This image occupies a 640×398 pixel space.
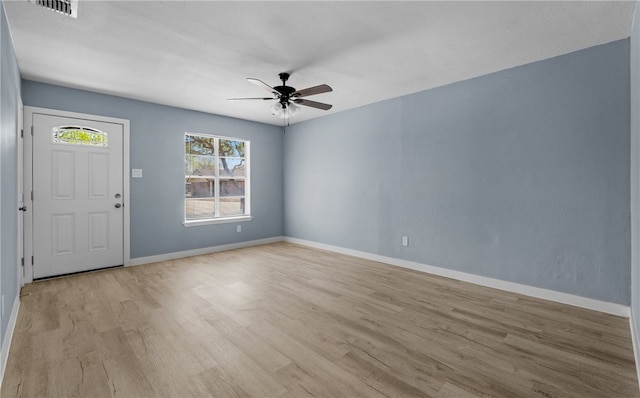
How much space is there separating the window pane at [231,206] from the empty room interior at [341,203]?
0.40m

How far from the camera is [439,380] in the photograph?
188 centimetres

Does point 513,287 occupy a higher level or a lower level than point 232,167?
lower

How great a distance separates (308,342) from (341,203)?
340 cm

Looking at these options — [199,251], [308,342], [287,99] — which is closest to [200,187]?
[199,251]

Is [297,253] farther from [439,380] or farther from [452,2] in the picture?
[452,2]

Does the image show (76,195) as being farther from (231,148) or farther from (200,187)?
(231,148)

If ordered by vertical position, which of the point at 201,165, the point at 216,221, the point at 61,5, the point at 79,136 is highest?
the point at 61,5

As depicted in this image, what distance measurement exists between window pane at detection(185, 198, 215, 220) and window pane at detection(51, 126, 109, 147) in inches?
62.9

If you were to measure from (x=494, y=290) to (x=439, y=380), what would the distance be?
2117 millimetres

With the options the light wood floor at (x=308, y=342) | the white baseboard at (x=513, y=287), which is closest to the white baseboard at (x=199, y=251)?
the light wood floor at (x=308, y=342)

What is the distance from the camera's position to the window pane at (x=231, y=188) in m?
5.91

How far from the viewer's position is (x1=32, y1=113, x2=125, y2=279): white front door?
3.91m

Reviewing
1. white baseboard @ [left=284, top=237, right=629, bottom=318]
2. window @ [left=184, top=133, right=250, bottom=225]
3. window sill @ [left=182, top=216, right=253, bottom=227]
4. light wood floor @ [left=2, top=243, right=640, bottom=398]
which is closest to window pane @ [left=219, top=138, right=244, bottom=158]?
window @ [left=184, top=133, right=250, bottom=225]

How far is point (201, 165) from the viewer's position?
18.4ft
